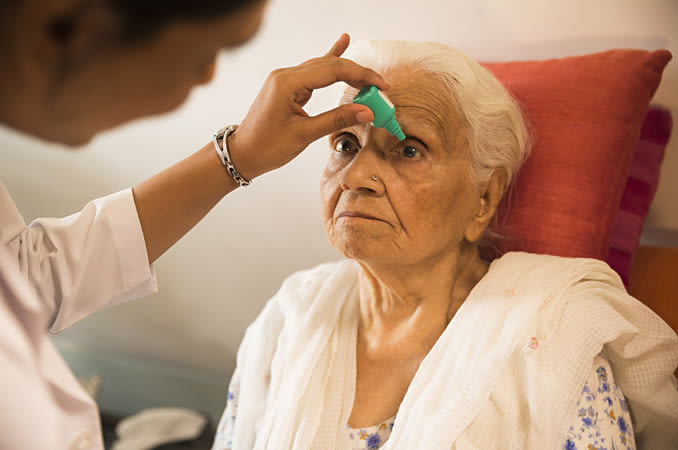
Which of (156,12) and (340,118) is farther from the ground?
(156,12)

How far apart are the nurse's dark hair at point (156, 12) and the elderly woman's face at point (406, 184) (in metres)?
Result: 0.67

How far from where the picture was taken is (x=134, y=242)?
1.04 meters

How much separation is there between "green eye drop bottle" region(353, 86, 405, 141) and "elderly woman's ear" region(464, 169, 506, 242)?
0.30 metres

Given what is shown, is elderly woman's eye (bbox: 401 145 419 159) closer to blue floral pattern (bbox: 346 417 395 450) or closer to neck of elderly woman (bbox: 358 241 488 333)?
neck of elderly woman (bbox: 358 241 488 333)

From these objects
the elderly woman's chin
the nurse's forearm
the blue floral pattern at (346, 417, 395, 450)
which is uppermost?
the nurse's forearm

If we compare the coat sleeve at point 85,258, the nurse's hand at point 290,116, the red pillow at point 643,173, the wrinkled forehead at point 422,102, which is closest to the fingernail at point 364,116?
the nurse's hand at point 290,116

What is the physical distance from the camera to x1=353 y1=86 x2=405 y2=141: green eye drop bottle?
1000mm

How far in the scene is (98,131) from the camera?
21.1 inches

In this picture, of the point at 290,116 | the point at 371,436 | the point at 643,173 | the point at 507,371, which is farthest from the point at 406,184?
the point at 643,173

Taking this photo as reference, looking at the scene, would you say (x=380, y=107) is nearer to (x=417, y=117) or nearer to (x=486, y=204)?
(x=417, y=117)

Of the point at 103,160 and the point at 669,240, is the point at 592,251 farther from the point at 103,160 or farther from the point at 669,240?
the point at 103,160

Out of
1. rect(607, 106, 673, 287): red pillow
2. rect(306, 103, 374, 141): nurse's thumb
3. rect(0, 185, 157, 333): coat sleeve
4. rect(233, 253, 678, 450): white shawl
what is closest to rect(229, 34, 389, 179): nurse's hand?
rect(306, 103, 374, 141): nurse's thumb

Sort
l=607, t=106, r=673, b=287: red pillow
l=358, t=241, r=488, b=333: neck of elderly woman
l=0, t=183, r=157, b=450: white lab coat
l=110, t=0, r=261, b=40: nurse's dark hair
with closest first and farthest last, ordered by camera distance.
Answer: l=110, t=0, r=261, b=40: nurse's dark hair → l=0, t=183, r=157, b=450: white lab coat → l=358, t=241, r=488, b=333: neck of elderly woman → l=607, t=106, r=673, b=287: red pillow

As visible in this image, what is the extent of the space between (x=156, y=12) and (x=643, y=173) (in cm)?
125
